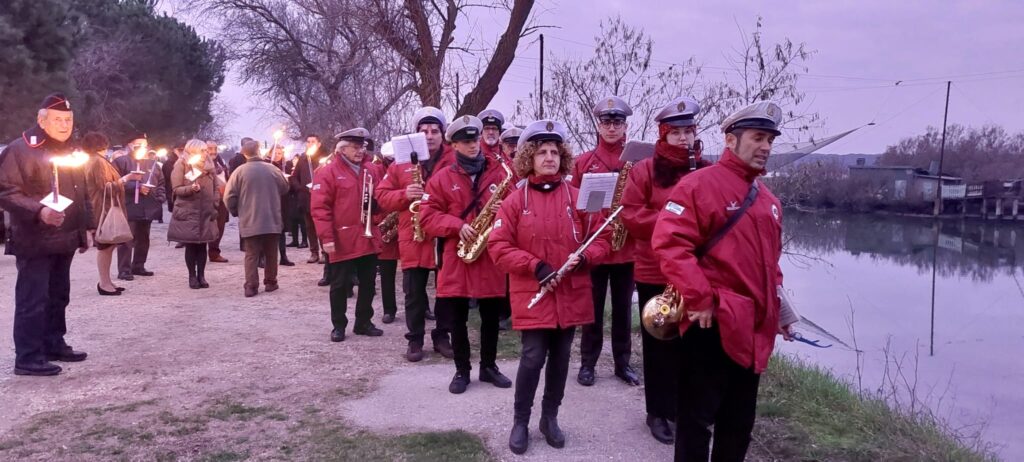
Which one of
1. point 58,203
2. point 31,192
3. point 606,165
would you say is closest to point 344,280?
point 58,203

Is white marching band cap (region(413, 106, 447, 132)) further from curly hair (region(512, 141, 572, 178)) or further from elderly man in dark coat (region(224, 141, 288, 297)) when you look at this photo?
elderly man in dark coat (region(224, 141, 288, 297))

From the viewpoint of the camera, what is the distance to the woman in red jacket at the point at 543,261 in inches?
190

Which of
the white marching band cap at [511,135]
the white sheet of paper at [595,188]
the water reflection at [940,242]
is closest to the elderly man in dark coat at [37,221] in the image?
the white marching band cap at [511,135]

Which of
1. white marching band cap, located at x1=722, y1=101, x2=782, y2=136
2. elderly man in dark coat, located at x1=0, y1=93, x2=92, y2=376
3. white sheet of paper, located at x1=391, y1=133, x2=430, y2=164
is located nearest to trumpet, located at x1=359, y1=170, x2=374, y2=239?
white sheet of paper, located at x1=391, y1=133, x2=430, y2=164

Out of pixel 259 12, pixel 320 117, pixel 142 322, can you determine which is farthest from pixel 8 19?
pixel 142 322

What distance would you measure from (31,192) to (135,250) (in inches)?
227

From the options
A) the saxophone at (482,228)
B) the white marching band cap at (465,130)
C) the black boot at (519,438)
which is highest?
the white marching band cap at (465,130)

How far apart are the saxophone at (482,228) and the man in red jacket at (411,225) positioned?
1067 mm

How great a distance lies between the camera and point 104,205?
32.1ft

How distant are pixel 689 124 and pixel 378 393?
3.10m

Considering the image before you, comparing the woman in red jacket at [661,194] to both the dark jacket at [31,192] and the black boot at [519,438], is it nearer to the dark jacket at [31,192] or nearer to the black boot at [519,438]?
the black boot at [519,438]

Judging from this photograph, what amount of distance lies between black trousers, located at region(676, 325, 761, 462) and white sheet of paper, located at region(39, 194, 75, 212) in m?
4.91

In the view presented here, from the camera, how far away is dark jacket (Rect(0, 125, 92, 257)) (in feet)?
20.1

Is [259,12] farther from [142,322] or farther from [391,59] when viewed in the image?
[142,322]
